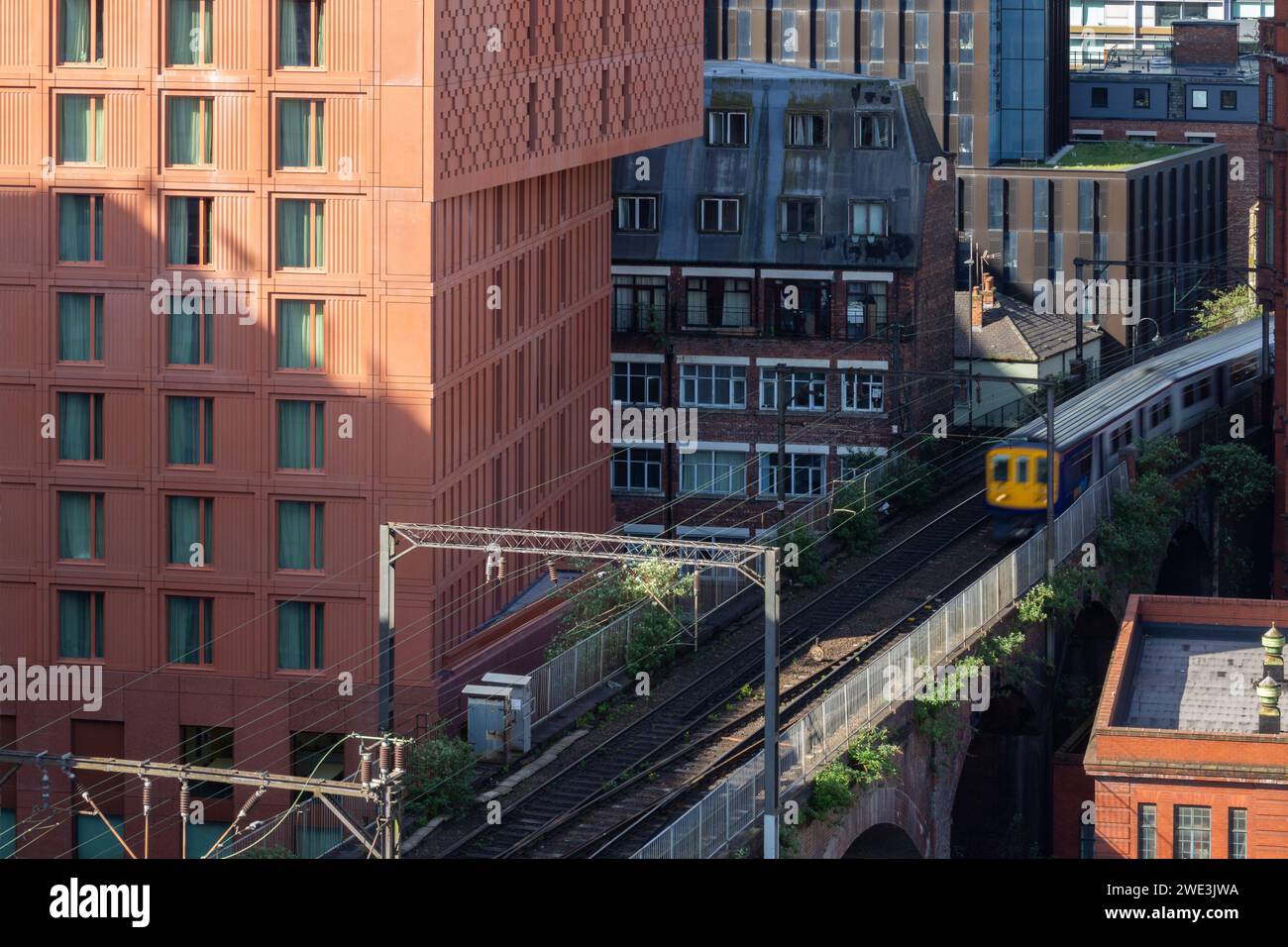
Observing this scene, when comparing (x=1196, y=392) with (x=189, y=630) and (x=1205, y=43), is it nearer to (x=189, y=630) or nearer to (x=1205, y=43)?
(x=189, y=630)

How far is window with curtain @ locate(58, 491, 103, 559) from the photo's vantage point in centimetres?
5106

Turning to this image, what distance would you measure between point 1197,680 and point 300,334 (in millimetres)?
20585

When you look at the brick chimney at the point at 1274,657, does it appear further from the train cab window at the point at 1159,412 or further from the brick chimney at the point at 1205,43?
the brick chimney at the point at 1205,43

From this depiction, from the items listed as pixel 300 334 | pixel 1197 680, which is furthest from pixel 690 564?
pixel 1197 680

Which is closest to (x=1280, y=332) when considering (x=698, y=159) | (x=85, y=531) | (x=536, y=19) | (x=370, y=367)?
(x=698, y=159)

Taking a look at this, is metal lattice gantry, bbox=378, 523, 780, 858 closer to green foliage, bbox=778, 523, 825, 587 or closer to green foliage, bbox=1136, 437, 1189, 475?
green foliage, bbox=778, 523, 825, 587

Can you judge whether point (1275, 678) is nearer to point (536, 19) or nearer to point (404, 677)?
point (404, 677)

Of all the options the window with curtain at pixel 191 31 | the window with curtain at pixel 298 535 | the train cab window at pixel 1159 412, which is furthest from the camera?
the train cab window at pixel 1159 412

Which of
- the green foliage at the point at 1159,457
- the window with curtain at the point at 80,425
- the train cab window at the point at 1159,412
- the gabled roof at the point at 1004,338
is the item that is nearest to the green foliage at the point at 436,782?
the window with curtain at the point at 80,425

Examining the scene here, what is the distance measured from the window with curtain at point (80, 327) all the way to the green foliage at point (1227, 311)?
63.5 meters

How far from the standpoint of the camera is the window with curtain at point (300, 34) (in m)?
48.4

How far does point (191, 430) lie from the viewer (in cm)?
5038

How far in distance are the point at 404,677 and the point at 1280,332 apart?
3201cm

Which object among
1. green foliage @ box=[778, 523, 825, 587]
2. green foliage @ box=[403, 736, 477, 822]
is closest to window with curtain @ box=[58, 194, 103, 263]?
green foliage @ box=[403, 736, 477, 822]
